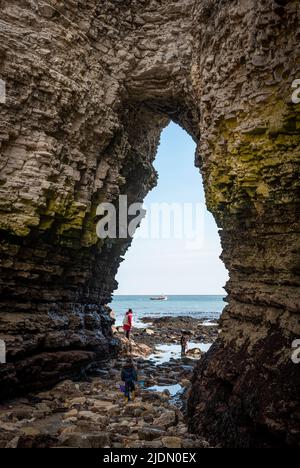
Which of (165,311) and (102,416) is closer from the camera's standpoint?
(102,416)

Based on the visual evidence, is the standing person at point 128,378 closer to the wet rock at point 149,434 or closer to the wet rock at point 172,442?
the wet rock at point 149,434

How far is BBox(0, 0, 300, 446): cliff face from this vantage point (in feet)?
30.8

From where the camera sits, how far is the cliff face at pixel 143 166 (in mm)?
9375

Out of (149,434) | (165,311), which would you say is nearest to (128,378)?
(149,434)

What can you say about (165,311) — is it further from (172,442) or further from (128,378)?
(172,442)

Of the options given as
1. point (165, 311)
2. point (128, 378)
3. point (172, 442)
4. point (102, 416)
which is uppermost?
point (128, 378)

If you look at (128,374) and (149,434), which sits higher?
(128,374)

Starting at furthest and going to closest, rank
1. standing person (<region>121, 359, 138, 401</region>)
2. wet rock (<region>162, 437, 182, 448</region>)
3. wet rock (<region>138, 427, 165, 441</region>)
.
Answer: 1. standing person (<region>121, 359, 138, 401</region>)
2. wet rock (<region>138, 427, 165, 441</region>)
3. wet rock (<region>162, 437, 182, 448</region>)

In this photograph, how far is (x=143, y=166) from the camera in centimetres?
2131

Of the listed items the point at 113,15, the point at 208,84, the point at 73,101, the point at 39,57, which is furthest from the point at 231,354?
the point at 113,15

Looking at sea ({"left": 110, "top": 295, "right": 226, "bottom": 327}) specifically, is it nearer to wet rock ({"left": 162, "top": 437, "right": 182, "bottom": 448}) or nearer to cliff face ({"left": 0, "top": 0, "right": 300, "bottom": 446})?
cliff face ({"left": 0, "top": 0, "right": 300, "bottom": 446})

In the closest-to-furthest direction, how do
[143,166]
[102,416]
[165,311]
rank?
[102,416], [143,166], [165,311]

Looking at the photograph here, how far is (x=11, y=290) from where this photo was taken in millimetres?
13539

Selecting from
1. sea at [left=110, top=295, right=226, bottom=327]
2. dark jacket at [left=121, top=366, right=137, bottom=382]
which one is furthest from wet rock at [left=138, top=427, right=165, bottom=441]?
sea at [left=110, top=295, right=226, bottom=327]
